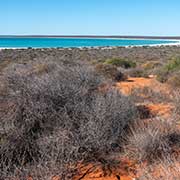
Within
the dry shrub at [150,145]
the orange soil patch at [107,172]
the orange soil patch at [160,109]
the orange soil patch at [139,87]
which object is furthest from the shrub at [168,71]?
the orange soil patch at [107,172]

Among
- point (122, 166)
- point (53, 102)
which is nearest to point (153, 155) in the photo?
point (122, 166)

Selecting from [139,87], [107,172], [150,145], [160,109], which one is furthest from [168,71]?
[107,172]

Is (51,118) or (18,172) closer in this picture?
(18,172)

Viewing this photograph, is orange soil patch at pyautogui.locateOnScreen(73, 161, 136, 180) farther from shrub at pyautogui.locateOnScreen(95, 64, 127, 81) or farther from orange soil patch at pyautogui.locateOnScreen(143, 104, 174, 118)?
shrub at pyautogui.locateOnScreen(95, 64, 127, 81)

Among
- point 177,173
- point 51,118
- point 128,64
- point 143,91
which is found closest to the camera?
point 177,173

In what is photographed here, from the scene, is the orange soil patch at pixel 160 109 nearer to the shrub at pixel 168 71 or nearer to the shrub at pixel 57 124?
the shrub at pixel 57 124

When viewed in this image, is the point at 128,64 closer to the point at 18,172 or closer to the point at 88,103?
the point at 88,103

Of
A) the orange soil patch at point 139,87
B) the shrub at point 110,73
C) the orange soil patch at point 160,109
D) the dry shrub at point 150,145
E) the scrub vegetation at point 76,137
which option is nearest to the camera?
the scrub vegetation at point 76,137

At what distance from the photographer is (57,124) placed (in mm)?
5562

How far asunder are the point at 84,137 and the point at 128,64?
49.9 feet

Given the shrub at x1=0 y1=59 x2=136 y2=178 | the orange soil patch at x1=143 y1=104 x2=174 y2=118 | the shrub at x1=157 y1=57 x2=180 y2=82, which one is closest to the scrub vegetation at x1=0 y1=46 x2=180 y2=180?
the shrub at x1=0 y1=59 x2=136 y2=178

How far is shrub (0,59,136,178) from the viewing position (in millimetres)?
4613

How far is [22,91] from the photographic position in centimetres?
644

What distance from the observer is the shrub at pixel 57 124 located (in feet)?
15.1
